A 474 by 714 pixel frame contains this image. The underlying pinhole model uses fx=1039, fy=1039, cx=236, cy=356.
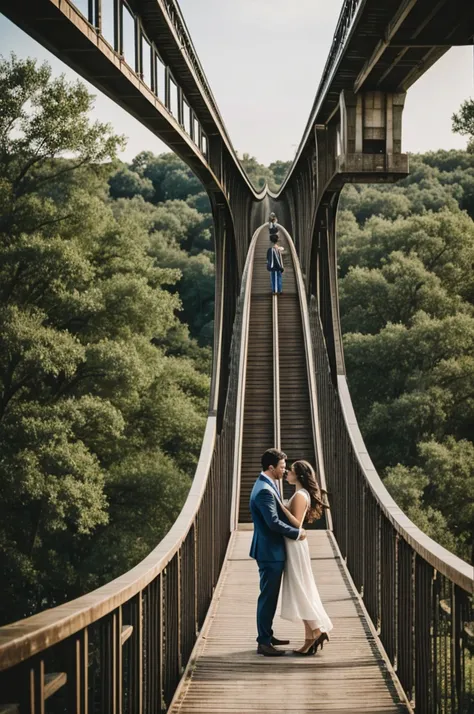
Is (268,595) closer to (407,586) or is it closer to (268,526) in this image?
(268,526)

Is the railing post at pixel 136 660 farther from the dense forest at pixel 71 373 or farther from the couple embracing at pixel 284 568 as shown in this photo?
the dense forest at pixel 71 373

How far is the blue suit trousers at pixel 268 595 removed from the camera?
6.98 meters

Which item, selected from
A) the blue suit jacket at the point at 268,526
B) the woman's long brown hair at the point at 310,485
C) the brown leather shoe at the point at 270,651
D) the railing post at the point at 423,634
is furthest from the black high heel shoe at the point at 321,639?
the railing post at the point at 423,634

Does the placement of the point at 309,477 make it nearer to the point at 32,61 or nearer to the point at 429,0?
the point at 429,0

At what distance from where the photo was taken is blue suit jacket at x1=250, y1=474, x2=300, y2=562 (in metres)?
6.91

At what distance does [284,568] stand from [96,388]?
70.5 ft

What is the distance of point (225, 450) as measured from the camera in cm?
1353

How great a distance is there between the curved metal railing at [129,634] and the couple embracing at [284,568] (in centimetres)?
51

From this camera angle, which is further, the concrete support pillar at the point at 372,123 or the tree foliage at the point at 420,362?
the tree foliage at the point at 420,362

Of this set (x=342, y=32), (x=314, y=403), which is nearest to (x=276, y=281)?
(x=314, y=403)

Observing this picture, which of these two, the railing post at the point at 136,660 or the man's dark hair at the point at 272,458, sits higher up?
the man's dark hair at the point at 272,458

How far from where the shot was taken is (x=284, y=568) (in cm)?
704

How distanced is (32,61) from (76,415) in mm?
8884

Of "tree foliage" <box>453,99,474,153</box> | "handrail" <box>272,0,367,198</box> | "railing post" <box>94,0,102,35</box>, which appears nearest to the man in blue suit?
"railing post" <box>94,0,102,35</box>
